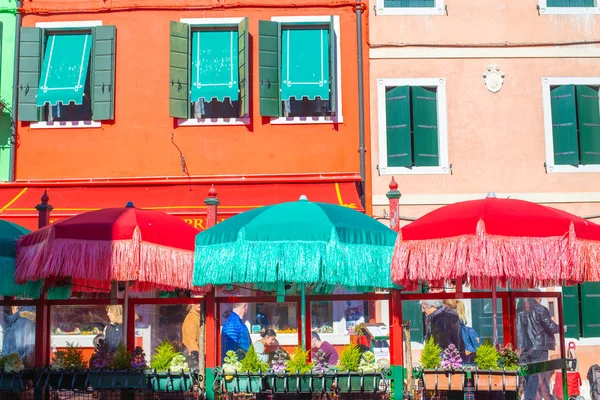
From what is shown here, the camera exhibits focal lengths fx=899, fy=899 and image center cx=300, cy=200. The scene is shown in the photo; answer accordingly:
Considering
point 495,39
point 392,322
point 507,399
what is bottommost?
point 507,399

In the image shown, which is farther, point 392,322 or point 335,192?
point 335,192

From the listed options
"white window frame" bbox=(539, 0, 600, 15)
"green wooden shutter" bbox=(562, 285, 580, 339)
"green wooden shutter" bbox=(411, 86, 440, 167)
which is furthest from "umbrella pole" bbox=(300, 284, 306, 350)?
"white window frame" bbox=(539, 0, 600, 15)

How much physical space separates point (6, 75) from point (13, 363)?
769 centimetres

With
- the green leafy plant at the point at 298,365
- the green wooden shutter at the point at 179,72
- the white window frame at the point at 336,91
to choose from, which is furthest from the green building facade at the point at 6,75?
the green leafy plant at the point at 298,365

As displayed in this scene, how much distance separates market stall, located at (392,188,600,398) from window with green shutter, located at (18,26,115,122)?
8.27 m

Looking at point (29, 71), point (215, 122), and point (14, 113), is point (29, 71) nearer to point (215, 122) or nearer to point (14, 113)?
point (14, 113)

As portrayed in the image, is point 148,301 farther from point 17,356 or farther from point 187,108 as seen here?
point 187,108

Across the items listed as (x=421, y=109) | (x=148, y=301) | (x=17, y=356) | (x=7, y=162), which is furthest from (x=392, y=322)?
(x=7, y=162)

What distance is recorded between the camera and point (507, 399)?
9656mm

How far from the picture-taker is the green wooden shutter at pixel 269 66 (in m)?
16.3

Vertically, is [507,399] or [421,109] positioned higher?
[421,109]

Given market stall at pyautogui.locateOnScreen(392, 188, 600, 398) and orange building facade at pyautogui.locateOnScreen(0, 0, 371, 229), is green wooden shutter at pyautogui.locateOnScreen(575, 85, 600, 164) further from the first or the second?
market stall at pyautogui.locateOnScreen(392, 188, 600, 398)

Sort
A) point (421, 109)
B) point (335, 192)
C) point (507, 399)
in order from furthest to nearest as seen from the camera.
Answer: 1. point (421, 109)
2. point (335, 192)
3. point (507, 399)

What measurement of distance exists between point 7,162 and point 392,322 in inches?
364
